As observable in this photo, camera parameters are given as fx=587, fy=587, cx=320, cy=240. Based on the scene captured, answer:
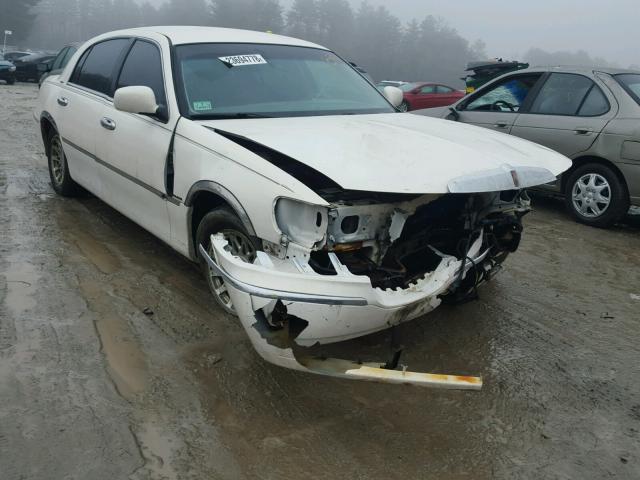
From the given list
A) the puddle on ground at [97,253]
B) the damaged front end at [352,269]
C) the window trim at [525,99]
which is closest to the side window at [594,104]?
the window trim at [525,99]

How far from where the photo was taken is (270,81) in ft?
13.3

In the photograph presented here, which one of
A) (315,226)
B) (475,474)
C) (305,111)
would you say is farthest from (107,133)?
(475,474)

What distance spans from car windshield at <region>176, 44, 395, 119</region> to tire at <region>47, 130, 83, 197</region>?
7.44ft

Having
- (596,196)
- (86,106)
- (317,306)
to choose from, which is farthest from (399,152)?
(596,196)

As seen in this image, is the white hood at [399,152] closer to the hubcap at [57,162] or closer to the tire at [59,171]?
the tire at [59,171]

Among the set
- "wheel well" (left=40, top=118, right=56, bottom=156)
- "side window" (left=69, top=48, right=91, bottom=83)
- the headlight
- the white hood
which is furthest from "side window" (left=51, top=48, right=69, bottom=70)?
the headlight

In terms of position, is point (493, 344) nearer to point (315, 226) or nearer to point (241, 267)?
point (315, 226)

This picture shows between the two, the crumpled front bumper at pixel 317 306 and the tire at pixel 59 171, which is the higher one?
the crumpled front bumper at pixel 317 306

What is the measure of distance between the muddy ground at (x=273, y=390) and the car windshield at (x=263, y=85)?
1279 mm

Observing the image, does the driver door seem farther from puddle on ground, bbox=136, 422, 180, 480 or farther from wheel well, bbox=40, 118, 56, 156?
puddle on ground, bbox=136, 422, 180, 480

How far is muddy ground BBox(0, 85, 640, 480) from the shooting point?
245 cm

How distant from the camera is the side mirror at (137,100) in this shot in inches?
143

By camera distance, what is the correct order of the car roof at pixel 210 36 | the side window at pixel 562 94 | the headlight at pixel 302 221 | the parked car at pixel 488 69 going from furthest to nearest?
the parked car at pixel 488 69, the side window at pixel 562 94, the car roof at pixel 210 36, the headlight at pixel 302 221

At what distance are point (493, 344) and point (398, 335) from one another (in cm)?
56
